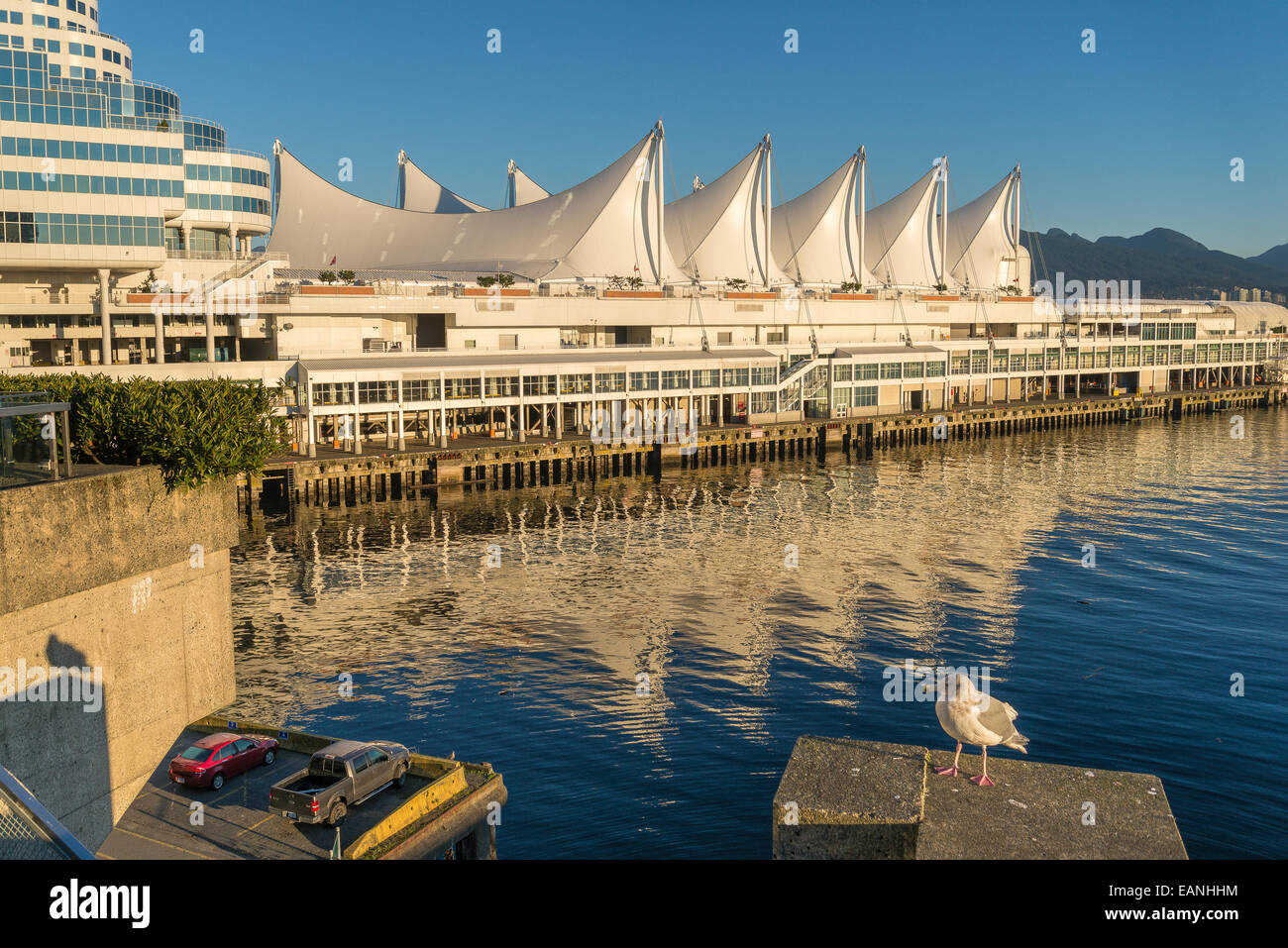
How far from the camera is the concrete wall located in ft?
48.9

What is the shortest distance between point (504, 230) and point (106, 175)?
43761 mm

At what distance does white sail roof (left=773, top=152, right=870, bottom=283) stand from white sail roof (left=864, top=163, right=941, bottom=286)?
9859 millimetres

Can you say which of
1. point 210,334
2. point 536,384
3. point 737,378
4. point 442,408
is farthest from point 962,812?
point 737,378

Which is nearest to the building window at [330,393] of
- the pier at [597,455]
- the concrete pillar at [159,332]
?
the pier at [597,455]

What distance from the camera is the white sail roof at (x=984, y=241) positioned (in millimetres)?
136000

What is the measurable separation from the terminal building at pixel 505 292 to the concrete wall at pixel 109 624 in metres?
41.3

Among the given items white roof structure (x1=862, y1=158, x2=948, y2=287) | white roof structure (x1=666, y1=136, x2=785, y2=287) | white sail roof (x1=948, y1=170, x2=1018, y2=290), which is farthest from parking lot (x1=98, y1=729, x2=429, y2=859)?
white sail roof (x1=948, y1=170, x2=1018, y2=290)

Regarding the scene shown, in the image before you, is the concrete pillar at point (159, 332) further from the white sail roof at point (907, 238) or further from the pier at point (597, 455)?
the white sail roof at point (907, 238)

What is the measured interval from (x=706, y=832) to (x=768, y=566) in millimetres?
22271

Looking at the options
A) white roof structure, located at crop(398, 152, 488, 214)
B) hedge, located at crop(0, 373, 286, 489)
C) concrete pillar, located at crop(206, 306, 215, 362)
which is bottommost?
hedge, located at crop(0, 373, 286, 489)

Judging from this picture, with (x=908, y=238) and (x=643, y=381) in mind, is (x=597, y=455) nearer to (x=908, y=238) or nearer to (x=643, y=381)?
(x=643, y=381)

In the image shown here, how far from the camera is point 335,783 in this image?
61.1ft

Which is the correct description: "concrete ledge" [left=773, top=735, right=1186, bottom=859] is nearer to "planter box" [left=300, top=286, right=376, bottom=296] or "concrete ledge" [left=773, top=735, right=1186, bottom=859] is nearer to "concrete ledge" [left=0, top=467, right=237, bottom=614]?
"concrete ledge" [left=0, top=467, right=237, bottom=614]
